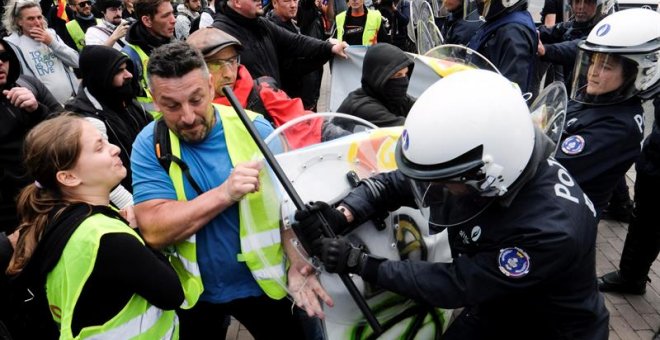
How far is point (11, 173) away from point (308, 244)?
228cm

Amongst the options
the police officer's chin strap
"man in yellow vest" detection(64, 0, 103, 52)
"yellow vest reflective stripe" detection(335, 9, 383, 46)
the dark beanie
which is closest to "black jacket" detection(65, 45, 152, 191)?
the dark beanie

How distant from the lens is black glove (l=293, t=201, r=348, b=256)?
5.75 feet

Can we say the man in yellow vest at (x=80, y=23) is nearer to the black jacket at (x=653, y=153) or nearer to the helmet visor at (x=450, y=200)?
the helmet visor at (x=450, y=200)

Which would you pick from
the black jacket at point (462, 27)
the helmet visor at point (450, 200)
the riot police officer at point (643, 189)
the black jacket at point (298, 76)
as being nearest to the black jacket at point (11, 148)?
the black jacket at point (298, 76)

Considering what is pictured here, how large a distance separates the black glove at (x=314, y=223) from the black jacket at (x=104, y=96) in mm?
1727

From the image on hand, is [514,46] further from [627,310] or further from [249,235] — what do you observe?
[249,235]

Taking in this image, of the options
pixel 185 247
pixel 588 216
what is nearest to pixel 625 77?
pixel 588 216

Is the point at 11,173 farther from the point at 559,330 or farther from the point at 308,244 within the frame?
the point at 559,330

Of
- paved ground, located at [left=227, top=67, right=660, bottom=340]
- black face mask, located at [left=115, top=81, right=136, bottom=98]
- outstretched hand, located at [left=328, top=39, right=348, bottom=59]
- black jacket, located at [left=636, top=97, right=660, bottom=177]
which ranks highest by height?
black face mask, located at [left=115, top=81, right=136, bottom=98]

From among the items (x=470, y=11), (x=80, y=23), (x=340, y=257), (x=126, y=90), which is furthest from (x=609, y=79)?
(x=80, y=23)

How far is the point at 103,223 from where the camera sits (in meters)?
1.70

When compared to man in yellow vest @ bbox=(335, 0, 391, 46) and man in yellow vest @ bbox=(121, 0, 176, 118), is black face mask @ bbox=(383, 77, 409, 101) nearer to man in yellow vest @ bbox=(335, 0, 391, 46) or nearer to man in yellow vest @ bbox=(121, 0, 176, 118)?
man in yellow vest @ bbox=(121, 0, 176, 118)

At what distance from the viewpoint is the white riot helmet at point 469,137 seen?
1559 mm

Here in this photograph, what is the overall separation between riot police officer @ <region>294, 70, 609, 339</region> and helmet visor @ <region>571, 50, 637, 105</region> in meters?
1.16
